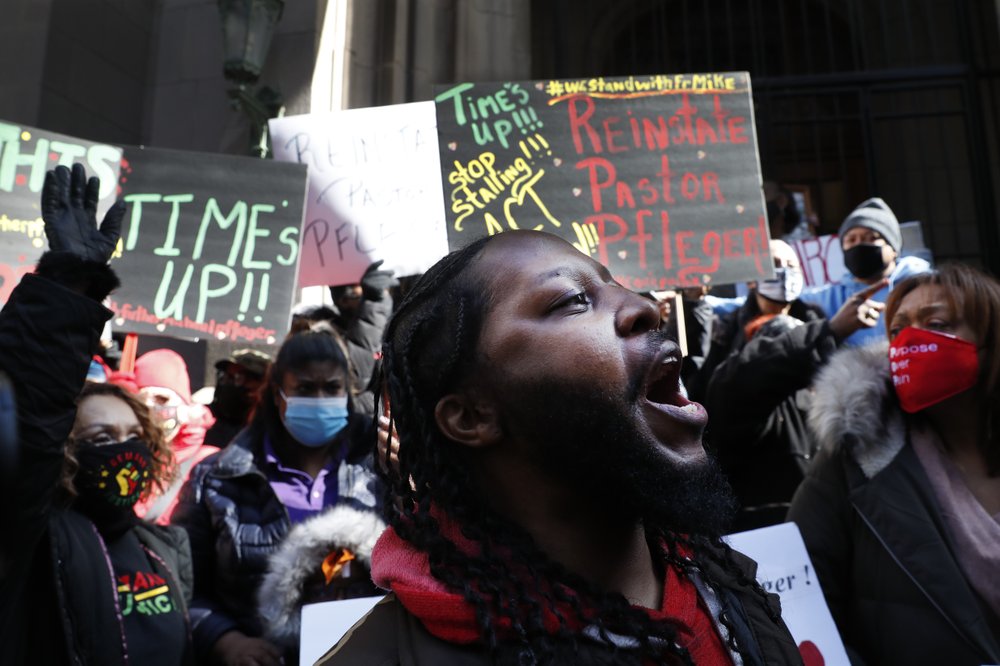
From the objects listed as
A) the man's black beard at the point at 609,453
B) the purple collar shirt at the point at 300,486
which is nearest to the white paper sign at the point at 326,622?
the purple collar shirt at the point at 300,486

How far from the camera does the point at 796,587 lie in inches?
96.6

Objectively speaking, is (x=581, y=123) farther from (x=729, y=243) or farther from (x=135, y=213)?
(x=135, y=213)

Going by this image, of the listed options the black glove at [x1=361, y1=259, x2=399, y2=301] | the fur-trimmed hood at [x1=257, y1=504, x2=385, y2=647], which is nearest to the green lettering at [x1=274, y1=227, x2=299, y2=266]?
the black glove at [x1=361, y1=259, x2=399, y2=301]

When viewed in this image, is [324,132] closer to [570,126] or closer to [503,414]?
[570,126]

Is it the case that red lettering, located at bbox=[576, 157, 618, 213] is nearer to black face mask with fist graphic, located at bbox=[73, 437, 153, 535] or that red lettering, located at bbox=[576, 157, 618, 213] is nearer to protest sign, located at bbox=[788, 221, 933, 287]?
black face mask with fist graphic, located at bbox=[73, 437, 153, 535]

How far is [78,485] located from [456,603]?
6.32 feet

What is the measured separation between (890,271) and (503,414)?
3207 millimetres

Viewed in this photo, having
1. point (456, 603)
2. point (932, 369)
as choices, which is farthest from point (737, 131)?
point (456, 603)

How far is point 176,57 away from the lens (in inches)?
290

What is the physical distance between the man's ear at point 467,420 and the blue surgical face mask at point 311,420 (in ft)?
6.20

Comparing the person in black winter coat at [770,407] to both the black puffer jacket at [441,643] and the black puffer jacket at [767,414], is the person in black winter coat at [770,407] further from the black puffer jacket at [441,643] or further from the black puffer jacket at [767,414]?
the black puffer jacket at [441,643]

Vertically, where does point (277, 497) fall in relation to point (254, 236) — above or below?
below

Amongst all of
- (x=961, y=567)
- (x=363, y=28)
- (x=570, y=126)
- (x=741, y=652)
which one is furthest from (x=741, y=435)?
(x=363, y=28)

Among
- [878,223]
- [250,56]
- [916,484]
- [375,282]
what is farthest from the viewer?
[250,56]
